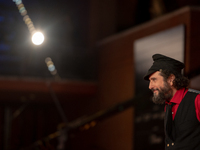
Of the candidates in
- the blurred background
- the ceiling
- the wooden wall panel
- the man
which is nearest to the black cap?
the man

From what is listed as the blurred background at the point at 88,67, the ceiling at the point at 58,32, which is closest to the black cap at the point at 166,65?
the blurred background at the point at 88,67

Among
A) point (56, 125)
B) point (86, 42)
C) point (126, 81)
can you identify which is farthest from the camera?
point (56, 125)

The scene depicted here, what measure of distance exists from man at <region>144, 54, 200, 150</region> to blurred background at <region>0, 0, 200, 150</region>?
3678 millimetres

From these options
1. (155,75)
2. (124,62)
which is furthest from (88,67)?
(155,75)

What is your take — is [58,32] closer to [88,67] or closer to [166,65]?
[88,67]

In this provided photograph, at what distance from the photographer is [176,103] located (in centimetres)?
181

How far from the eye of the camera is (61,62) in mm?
8391

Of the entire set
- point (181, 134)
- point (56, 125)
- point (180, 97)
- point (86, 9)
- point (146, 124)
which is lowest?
point (181, 134)

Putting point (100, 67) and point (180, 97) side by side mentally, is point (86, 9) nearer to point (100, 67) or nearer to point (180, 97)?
point (100, 67)

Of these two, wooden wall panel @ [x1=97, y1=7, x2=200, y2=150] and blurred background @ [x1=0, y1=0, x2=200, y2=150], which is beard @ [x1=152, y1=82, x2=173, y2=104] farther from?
wooden wall panel @ [x1=97, y1=7, x2=200, y2=150]

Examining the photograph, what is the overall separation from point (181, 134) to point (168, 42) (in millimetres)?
4547

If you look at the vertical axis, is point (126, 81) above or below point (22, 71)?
below

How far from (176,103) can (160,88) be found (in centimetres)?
13

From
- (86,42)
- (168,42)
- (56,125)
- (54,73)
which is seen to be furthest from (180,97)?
(56,125)
